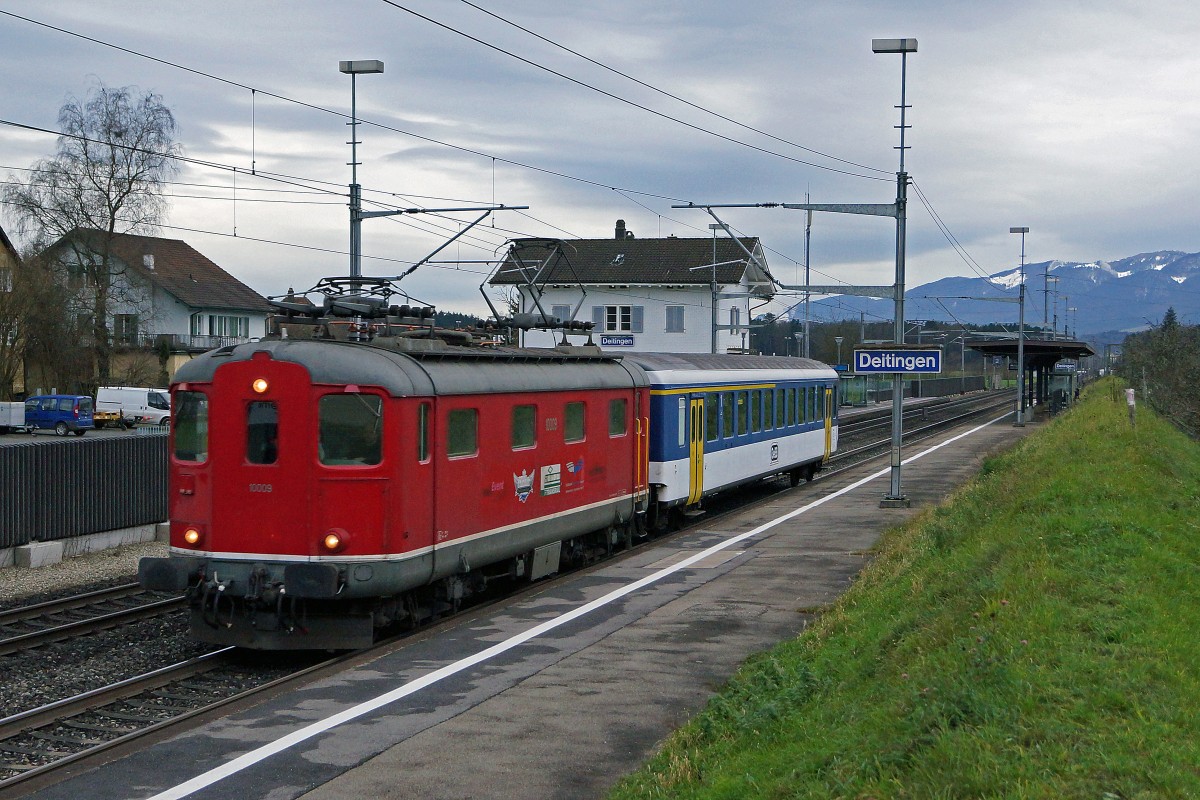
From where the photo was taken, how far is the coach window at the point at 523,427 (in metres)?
13.9

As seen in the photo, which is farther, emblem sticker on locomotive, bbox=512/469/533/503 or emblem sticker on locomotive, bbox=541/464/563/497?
emblem sticker on locomotive, bbox=541/464/563/497

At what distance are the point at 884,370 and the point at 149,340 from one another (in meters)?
45.8

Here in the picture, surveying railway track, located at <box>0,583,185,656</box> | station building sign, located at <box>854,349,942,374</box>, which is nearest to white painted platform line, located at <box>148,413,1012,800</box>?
railway track, located at <box>0,583,185,656</box>

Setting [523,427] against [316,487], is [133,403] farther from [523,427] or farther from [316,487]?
[316,487]

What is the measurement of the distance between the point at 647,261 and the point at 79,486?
4689 cm

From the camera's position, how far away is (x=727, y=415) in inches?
901

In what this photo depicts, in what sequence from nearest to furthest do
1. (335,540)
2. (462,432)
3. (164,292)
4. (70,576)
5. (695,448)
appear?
(335,540), (462,432), (70,576), (695,448), (164,292)

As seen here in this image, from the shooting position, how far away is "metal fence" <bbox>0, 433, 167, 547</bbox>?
1712 cm

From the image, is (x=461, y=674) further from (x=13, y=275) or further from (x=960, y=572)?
(x=13, y=275)

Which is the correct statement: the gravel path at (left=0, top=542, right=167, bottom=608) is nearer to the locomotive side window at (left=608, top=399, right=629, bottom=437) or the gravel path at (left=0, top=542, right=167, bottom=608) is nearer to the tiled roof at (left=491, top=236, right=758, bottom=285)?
the locomotive side window at (left=608, top=399, right=629, bottom=437)

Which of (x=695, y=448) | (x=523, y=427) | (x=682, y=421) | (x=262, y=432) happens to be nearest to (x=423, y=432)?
(x=262, y=432)

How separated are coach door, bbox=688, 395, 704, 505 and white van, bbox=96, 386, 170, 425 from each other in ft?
113

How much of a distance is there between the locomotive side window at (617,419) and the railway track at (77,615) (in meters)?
6.18

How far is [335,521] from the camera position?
11219 millimetres
